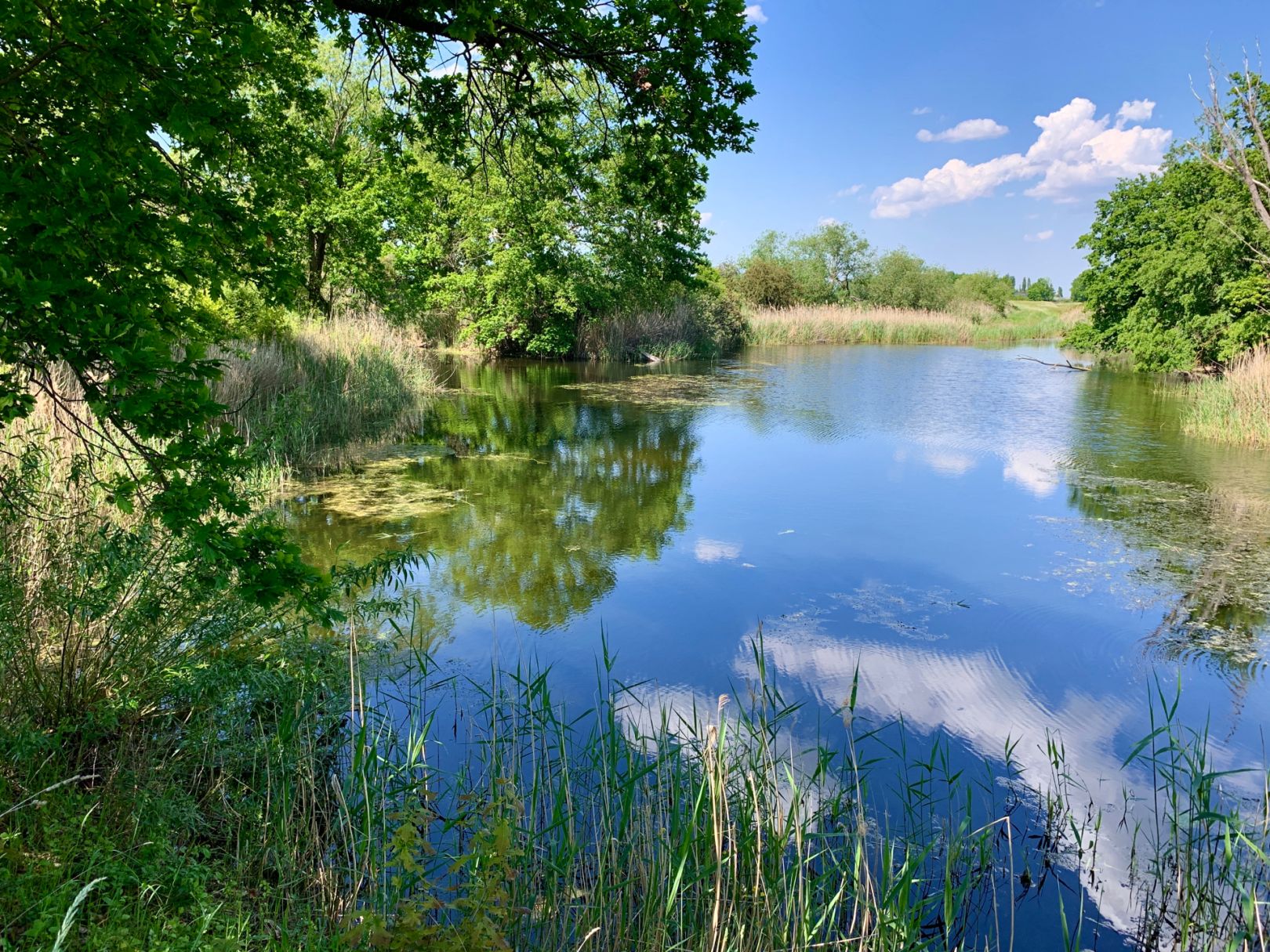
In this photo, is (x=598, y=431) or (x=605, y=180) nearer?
(x=598, y=431)

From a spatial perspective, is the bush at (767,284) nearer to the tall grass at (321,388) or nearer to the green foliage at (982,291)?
the green foliage at (982,291)

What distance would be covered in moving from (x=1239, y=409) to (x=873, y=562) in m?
8.27

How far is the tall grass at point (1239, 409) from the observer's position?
10719 mm

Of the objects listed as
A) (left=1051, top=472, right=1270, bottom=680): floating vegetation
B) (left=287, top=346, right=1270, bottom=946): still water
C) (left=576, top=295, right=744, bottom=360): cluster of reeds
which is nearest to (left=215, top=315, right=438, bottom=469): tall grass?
(left=287, top=346, right=1270, bottom=946): still water

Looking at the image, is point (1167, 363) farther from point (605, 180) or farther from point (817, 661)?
point (817, 661)

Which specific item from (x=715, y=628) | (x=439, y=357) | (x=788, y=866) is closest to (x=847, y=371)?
(x=439, y=357)

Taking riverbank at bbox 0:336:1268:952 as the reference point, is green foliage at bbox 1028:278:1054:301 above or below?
above

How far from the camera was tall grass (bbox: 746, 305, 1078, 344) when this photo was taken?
33.4 m

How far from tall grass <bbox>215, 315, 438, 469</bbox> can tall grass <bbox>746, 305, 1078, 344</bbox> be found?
72.5 ft

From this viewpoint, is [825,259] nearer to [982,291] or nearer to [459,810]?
[982,291]

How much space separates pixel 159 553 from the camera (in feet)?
11.5

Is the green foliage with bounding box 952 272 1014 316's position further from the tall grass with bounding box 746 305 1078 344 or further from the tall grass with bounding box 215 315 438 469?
the tall grass with bounding box 215 315 438 469

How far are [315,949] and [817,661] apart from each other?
10.8 feet

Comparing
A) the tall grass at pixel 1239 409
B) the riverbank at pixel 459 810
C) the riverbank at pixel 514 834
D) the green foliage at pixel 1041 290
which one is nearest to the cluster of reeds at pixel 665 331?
the tall grass at pixel 1239 409
